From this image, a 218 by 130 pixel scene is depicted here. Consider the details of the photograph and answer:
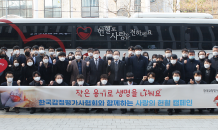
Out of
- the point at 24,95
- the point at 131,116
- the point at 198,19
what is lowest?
the point at 131,116

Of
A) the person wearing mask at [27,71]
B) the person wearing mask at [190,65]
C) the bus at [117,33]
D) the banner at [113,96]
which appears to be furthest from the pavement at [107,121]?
the bus at [117,33]

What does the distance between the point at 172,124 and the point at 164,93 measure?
4.11ft

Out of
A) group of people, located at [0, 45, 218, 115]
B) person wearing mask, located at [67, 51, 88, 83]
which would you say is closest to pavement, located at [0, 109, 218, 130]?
group of people, located at [0, 45, 218, 115]

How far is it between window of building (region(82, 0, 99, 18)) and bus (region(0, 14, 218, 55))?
41.5 ft

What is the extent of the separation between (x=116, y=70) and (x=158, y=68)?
1.38m

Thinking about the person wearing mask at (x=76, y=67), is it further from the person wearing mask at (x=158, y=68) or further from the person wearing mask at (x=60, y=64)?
the person wearing mask at (x=158, y=68)

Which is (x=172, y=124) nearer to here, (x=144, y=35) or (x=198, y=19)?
(x=144, y=35)

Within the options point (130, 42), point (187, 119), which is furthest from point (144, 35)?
point (187, 119)

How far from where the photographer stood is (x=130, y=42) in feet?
38.6

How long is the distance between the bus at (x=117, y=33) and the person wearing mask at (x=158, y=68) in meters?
3.43

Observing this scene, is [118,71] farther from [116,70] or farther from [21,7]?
[21,7]

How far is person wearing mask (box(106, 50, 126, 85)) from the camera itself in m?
8.18

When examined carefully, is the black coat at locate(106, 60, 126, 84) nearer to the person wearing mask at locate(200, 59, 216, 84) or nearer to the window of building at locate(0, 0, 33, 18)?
the person wearing mask at locate(200, 59, 216, 84)

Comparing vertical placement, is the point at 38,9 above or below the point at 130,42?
above
